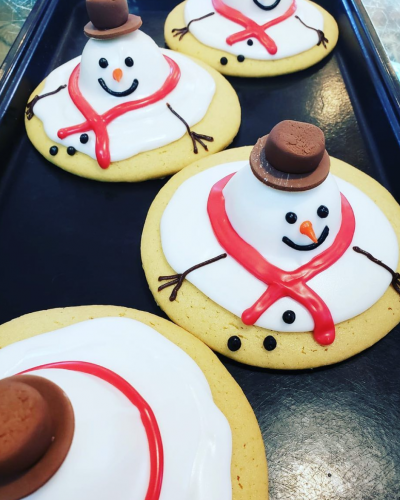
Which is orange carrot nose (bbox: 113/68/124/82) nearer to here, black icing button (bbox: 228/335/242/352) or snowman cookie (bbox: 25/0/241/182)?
snowman cookie (bbox: 25/0/241/182)

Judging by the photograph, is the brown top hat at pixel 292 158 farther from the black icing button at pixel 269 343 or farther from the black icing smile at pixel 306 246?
the black icing button at pixel 269 343

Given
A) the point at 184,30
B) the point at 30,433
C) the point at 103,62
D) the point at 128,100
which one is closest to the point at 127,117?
the point at 128,100

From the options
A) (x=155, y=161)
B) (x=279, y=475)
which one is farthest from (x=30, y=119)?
(x=279, y=475)

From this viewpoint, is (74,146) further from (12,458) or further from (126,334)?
(12,458)

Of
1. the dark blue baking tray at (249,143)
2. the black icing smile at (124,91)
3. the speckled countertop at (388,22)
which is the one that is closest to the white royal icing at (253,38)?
the dark blue baking tray at (249,143)

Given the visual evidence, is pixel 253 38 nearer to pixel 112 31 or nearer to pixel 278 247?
pixel 112 31

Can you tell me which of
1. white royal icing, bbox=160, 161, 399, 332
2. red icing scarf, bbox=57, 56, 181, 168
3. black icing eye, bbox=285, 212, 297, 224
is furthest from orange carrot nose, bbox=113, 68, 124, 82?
black icing eye, bbox=285, 212, 297, 224
